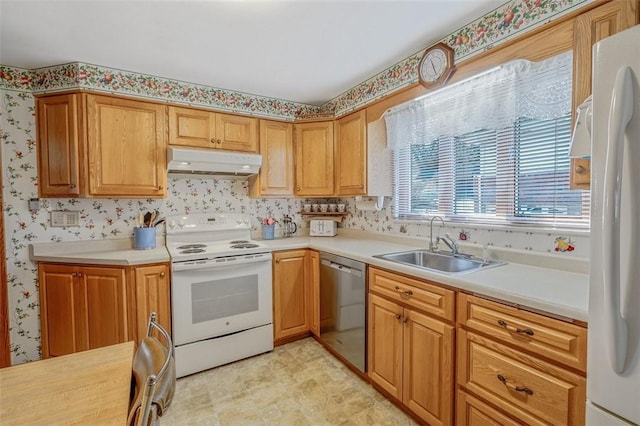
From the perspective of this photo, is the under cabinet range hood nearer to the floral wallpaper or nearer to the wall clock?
the floral wallpaper

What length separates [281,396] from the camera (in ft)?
6.59

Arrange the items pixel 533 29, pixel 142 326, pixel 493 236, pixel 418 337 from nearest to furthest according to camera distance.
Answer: pixel 533 29
pixel 418 337
pixel 493 236
pixel 142 326

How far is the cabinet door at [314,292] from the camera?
267cm

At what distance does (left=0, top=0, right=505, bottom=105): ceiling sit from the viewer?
63.4 inches

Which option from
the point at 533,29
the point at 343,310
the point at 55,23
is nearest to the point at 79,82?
the point at 55,23

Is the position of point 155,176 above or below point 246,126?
below

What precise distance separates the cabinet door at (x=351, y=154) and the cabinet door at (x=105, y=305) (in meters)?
1.95

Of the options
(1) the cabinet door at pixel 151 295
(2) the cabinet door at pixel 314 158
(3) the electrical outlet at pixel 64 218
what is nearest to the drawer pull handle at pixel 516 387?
(2) the cabinet door at pixel 314 158

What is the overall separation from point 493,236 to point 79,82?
3.17m

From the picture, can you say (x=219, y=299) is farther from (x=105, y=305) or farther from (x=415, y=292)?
(x=415, y=292)

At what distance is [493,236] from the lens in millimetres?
1915

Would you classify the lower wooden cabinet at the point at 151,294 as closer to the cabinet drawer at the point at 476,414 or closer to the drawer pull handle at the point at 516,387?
the cabinet drawer at the point at 476,414

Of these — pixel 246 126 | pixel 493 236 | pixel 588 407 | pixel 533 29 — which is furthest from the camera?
pixel 246 126

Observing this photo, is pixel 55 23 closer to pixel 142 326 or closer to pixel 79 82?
pixel 79 82
